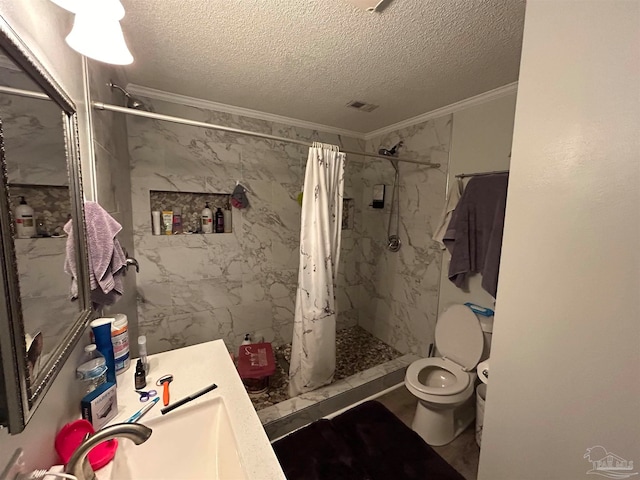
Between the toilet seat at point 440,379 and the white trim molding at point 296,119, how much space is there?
1920mm

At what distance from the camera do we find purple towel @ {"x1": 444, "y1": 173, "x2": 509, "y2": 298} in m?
1.63

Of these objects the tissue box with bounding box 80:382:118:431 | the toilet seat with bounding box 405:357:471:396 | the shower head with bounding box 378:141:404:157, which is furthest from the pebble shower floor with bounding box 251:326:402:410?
the shower head with bounding box 378:141:404:157

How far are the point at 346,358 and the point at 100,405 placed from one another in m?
2.12

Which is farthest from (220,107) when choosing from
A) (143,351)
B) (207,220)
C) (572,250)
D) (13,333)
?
(572,250)

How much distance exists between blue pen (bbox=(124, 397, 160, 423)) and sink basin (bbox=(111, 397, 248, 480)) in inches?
1.0

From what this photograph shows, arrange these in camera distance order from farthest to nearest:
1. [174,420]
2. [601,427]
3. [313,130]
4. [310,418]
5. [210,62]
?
[313,130] → [310,418] → [210,62] → [174,420] → [601,427]

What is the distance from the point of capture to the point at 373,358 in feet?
8.28

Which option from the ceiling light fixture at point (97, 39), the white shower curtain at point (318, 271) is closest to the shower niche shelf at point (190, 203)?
the white shower curtain at point (318, 271)

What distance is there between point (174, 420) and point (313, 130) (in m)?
2.43

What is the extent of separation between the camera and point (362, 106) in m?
2.06

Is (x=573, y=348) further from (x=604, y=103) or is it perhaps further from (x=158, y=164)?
(x=158, y=164)

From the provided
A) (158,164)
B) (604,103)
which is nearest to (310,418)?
(604,103)

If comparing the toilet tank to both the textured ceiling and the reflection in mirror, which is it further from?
the reflection in mirror

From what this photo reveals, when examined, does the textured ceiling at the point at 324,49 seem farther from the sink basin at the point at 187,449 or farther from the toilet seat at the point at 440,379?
the toilet seat at the point at 440,379
